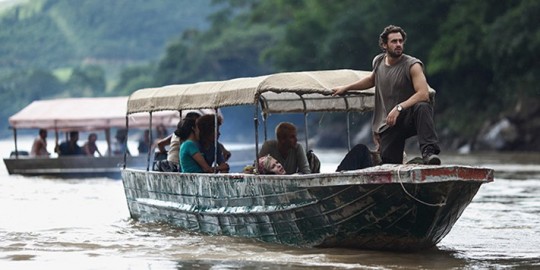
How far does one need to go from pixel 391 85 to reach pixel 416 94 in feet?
1.08

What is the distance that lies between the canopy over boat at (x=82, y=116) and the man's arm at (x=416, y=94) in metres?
16.5

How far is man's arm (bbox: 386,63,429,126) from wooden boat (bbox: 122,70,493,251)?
52 cm

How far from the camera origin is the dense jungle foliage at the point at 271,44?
4266 centimetres

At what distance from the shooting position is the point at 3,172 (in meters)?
28.2

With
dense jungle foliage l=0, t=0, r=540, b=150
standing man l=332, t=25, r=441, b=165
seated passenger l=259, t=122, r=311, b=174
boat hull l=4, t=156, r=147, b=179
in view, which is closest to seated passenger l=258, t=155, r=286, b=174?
seated passenger l=259, t=122, r=311, b=174

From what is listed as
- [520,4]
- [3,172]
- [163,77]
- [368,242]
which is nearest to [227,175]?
[368,242]

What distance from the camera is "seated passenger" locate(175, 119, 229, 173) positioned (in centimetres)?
1153

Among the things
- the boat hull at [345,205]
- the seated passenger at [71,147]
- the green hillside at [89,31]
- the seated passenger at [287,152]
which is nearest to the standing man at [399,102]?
the boat hull at [345,205]

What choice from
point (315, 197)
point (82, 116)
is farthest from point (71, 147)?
point (315, 197)

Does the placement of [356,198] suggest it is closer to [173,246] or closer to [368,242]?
[368,242]

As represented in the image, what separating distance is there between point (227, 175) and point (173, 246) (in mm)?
794

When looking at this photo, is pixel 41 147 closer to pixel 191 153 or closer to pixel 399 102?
pixel 191 153

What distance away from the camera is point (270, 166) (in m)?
10.9

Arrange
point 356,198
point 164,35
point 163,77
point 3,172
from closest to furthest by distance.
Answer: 1. point 356,198
2. point 3,172
3. point 163,77
4. point 164,35
